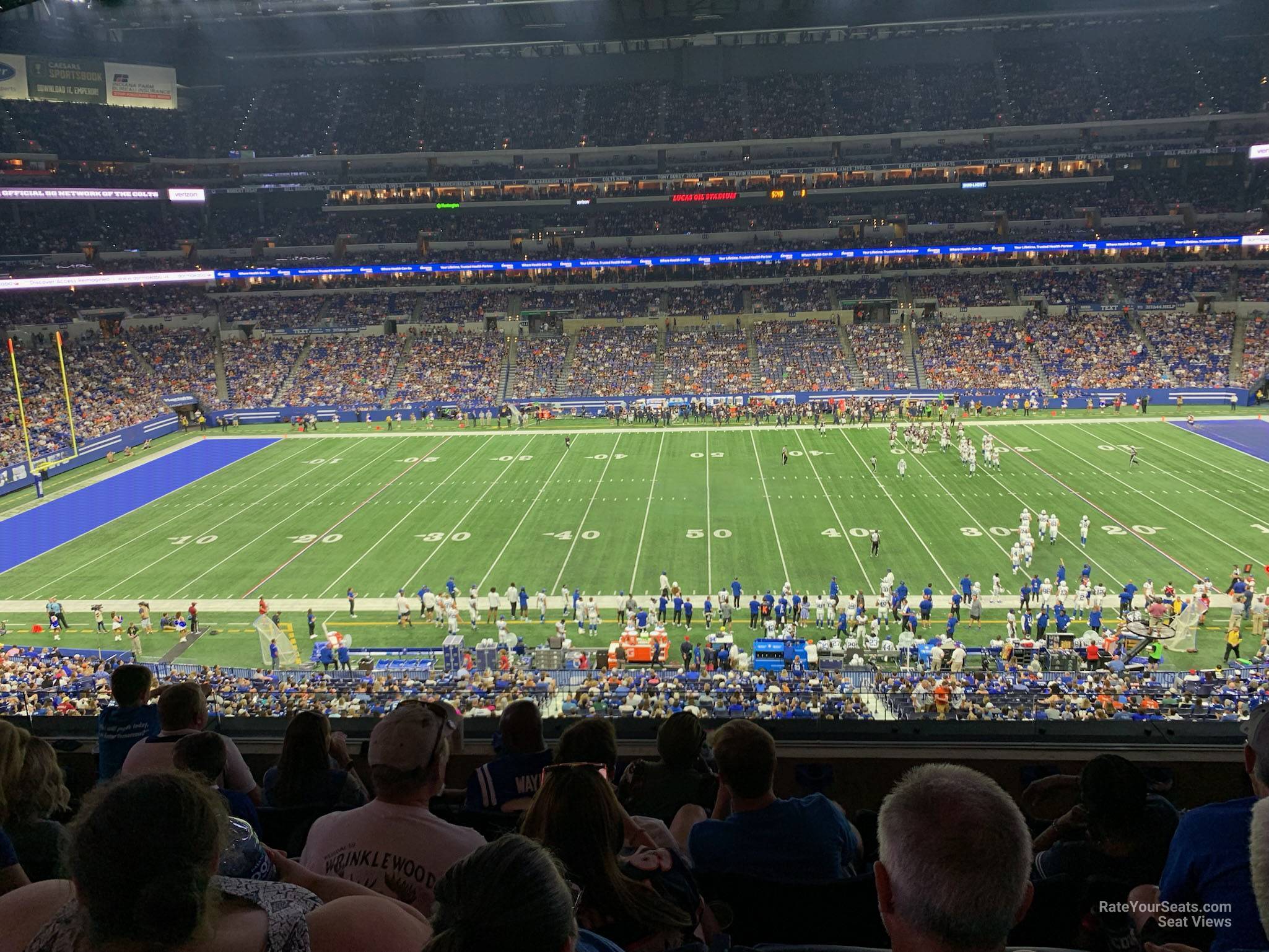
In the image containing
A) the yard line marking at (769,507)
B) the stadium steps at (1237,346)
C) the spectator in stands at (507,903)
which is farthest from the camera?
the stadium steps at (1237,346)

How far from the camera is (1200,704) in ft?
37.7

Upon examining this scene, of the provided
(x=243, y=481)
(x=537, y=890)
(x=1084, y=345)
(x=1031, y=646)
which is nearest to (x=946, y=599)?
(x=1031, y=646)

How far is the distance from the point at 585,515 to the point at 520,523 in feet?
7.02

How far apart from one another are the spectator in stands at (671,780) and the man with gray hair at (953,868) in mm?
2600

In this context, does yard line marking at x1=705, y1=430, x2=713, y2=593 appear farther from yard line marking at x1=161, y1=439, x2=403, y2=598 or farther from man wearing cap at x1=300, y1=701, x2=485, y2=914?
man wearing cap at x1=300, y1=701, x2=485, y2=914

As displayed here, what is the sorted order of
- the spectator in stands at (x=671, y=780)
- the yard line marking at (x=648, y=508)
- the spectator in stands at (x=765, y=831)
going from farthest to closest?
1. the yard line marking at (x=648, y=508)
2. the spectator in stands at (x=671, y=780)
3. the spectator in stands at (x=765, y=831)

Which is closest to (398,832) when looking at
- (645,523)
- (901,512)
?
(645,523)

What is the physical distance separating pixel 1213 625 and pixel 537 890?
22566 millimetres

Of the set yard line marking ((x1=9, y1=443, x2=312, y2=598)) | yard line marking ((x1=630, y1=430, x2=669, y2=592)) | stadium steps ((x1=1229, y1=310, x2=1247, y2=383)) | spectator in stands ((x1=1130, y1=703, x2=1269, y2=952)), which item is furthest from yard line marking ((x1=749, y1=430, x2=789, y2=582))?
stadium steps ((x1=1229, y1=310, x2=1247, y2=383))

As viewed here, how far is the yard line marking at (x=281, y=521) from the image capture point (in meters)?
26.4

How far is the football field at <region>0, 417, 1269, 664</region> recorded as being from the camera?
79.0 ft

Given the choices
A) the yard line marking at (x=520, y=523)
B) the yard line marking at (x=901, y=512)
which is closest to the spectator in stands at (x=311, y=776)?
the yard line marking at (x=520, y=523)

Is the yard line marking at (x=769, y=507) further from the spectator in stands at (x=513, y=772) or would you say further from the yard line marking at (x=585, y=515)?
the spectator in stands at (x=513, y=772)

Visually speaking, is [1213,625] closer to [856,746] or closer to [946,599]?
[946,599]
